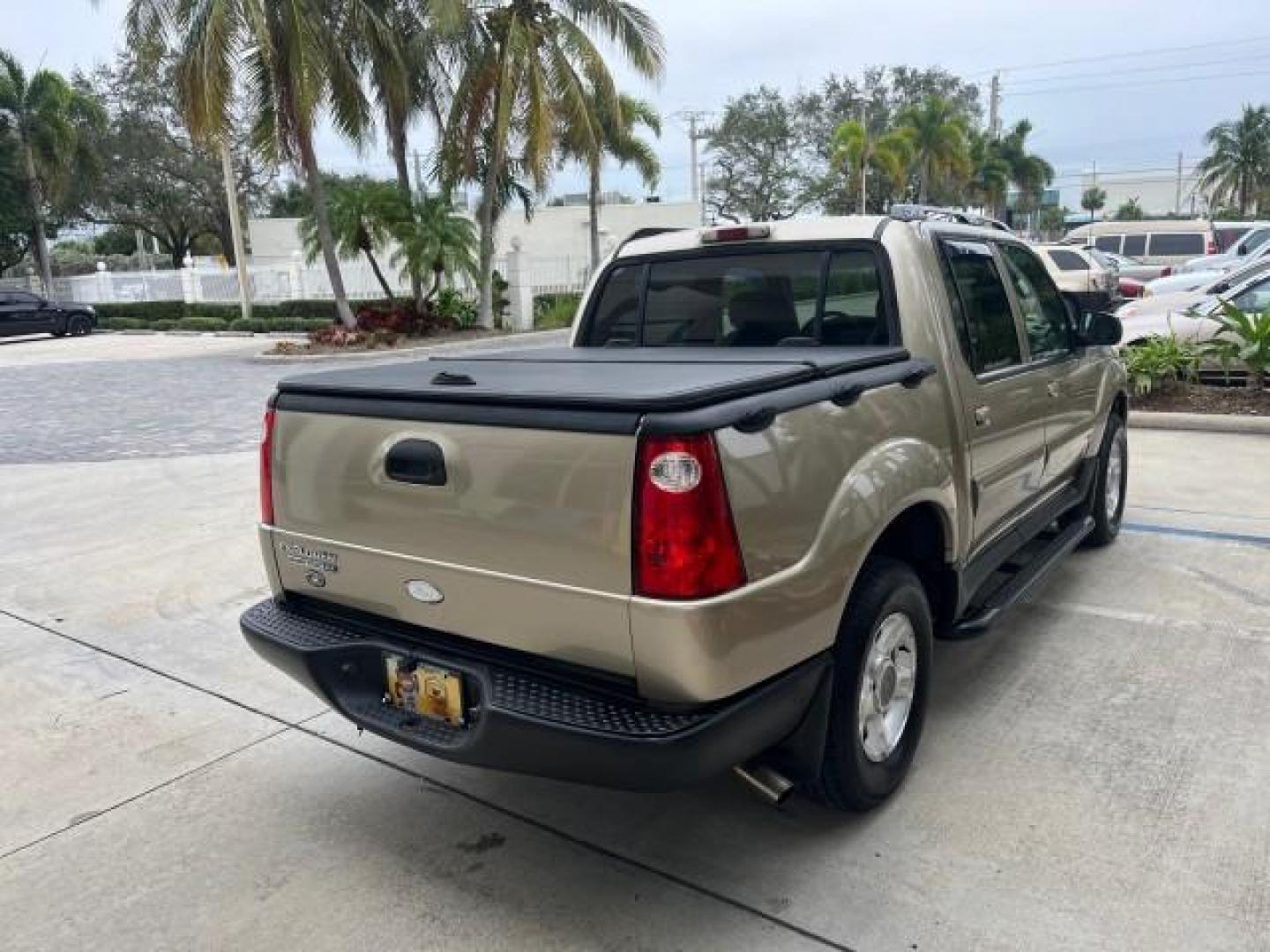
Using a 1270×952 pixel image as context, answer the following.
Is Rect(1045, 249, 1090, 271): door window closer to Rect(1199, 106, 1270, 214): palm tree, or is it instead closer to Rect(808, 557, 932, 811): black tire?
Rect(808, 557, 932, 811): black tire

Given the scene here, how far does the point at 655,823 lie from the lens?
10.3 ft

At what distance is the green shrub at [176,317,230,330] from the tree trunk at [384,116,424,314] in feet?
32.7

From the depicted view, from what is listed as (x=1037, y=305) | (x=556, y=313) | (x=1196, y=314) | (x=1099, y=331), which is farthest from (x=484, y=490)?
(x=556, y=313)

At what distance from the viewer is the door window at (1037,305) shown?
172 inches

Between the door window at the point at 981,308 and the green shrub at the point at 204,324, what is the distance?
2886cm

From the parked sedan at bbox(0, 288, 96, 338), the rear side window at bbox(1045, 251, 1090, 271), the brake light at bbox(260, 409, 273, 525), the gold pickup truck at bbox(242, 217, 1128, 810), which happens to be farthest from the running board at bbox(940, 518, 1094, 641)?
the parked sedan at bbox(0, 288, 96, 338)

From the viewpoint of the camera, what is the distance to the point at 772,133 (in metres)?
52.6

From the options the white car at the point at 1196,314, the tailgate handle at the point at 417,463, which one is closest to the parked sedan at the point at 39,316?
the white car at the point at 1196,314

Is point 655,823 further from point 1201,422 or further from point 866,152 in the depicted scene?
point 866,152

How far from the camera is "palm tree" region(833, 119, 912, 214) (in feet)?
116

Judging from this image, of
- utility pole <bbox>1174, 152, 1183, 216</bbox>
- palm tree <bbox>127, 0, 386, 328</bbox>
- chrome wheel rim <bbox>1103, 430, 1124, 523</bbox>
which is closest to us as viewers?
chrome wheel rim <bbox>1103, 430, 1124, 523</bbox>

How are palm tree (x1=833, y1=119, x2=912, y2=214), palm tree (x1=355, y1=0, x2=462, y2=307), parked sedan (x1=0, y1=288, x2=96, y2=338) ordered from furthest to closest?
palm tree (x1=833, y1=119, x2=912, y2=214) < parked sedan (x1=0, y1=288, x2=96, y2=338) < palm tree (x1=355, y1=0, x2=462, y2=307)

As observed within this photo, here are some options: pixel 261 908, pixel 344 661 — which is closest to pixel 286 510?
pixel 344 661

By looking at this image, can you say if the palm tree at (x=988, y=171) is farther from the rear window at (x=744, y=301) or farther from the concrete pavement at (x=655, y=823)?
the concrete pavement at (x=655, y=823)
